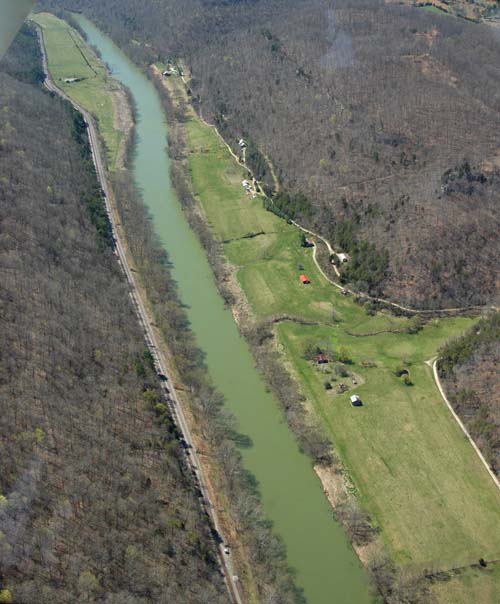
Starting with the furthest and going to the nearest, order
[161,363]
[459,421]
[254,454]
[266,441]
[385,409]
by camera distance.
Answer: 1. [161,363]
2. [385,409]
3. [459,421]
4. [266,441]
5. [254,454]

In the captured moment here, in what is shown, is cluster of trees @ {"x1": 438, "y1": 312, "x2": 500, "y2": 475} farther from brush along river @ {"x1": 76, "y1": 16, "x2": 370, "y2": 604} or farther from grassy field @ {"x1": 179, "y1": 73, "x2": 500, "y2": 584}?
brush along river @ {"x1": 76, "y1": 16, "x2": 370, "y2": 604}

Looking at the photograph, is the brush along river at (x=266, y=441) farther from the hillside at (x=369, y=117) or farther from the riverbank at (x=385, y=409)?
the hillside at (x=369, y=117)

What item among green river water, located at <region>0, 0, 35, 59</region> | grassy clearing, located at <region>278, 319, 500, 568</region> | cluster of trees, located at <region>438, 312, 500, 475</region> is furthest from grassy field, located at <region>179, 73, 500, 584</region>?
green river water, located at <region>0, 0, 35, 59</region>

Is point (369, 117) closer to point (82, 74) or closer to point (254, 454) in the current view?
point (254, 454)

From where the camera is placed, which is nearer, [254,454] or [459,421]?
[254,454]

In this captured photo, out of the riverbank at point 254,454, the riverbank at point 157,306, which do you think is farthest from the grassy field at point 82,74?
the riverbank at point 254,454

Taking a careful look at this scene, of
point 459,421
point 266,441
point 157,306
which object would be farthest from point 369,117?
point 266,441
